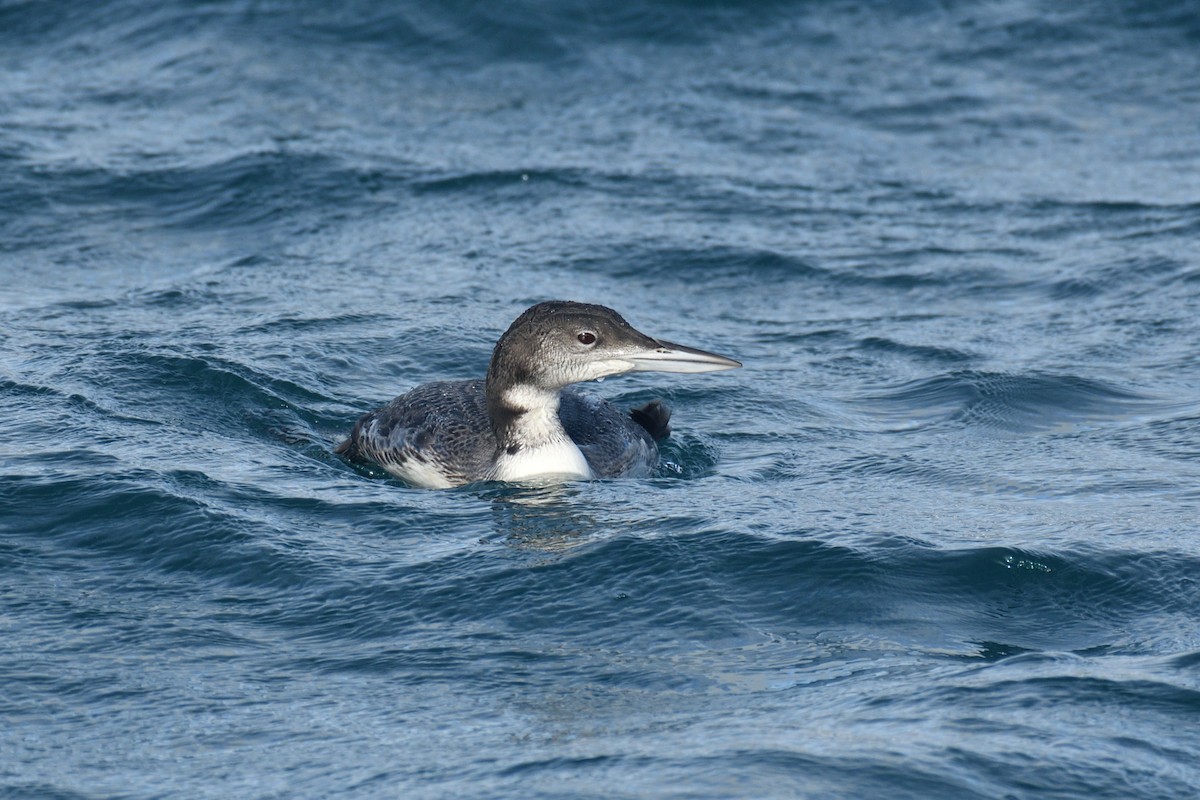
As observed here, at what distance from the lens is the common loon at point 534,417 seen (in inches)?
332

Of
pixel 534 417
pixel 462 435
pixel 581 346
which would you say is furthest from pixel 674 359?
pixel 462 435

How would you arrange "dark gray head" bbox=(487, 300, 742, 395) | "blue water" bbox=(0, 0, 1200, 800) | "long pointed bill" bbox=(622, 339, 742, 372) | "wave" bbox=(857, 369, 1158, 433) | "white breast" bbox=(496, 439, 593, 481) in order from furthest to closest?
"wave" bbox=(857, 369, 1158, 433) < "white breast" bbox=(496, 439, 593, 481) < "dark gray head" bbox=(487, 300, 742, 395) < "long pointed bill" bbox=(622, 339, 742, 372) < "blue water" bbox=(0, 0, 1200, 800)

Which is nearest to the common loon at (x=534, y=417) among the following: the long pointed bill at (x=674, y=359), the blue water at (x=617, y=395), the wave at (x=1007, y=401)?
the long pointed bill at (x=674, y=359)

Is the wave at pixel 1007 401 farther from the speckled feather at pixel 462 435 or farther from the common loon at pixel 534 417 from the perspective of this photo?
the common loon at pixel 534 417

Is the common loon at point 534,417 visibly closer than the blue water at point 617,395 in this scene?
No

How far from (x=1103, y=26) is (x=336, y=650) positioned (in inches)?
552

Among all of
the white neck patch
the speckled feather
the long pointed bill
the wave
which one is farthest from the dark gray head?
the wave

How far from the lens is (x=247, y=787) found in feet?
17.3

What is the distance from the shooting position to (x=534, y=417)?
8.62 m

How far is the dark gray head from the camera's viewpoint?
8.41 metres

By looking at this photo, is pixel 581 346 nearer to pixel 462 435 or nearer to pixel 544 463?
pixel 544 463

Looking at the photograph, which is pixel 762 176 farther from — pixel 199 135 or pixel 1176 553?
pixel 1176 553

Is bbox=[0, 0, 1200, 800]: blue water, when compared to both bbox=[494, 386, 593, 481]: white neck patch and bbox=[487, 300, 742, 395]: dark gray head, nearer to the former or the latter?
bbox=[494, 386, 593, 481]: white neck patch

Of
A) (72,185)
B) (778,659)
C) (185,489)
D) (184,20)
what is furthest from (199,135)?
(778,659)
